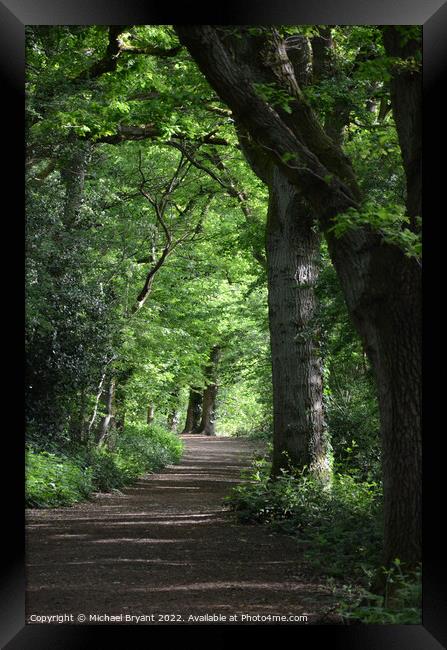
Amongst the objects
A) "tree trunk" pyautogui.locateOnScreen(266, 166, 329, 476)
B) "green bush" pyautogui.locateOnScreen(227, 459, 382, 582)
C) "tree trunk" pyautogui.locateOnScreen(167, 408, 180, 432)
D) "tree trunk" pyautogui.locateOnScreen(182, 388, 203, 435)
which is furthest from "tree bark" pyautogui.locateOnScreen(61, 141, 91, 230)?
"tree trunk" pyautogui.locateOnScreen(182, 388, 203, 435)

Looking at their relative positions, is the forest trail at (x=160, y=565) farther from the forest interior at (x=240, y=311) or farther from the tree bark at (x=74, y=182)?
the tree bark at (x=74, y=182)

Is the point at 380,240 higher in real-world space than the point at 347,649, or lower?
higher

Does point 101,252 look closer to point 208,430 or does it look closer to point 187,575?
point 187,575

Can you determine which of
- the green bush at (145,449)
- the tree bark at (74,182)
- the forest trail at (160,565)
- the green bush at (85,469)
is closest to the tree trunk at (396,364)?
the forest trail at (160,565)

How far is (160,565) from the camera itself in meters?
8.16

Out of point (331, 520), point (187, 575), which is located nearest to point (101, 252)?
point (331, 520)

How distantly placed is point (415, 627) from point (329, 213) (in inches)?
122

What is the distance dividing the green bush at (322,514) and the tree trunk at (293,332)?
0.45 meters

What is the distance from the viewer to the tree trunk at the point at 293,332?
12070mm

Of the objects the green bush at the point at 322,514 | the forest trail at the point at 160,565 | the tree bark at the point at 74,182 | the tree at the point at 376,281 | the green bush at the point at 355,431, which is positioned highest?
the tree bark at the point at 74,182

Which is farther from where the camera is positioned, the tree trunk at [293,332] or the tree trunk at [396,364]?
the tree trunk at [293,332]

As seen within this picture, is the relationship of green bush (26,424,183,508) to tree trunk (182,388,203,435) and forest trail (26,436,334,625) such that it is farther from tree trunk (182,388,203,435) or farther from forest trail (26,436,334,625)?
tree trunk (182,388,203,435)
